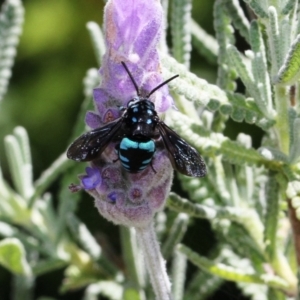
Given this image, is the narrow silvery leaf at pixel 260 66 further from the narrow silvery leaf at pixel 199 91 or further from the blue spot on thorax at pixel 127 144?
the blue spot on thorax at pixel 127 144

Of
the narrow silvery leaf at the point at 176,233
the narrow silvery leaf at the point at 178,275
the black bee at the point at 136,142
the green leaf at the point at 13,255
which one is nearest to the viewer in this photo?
the black bee at the point at 136,142

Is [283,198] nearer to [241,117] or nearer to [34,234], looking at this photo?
[241,117]

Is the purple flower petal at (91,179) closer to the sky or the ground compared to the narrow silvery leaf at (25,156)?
closer to the sky

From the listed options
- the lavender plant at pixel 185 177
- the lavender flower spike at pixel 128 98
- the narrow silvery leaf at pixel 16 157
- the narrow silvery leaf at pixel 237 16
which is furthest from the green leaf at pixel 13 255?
the narrow silvery leaf at pixel 237 16

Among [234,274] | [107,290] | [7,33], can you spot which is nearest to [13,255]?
[107,290]

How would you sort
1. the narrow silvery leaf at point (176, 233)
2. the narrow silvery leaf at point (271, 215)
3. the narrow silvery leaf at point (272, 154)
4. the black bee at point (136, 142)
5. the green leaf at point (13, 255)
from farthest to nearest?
the narrow silvery leaf at point (176, 233) → the green leaf at point (13, 255) → the narrow silvery leaf at point (271, 215) → the narrow silvery leaf at point (272, 154) → the black bee at point (136, 142)
